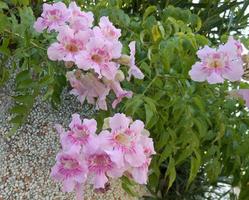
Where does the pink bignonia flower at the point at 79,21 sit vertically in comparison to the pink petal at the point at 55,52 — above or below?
above

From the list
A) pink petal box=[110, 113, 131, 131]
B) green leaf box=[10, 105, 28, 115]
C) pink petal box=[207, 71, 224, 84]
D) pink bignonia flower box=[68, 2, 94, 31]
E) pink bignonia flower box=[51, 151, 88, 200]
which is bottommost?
pink bignonia flower box=[51, 151, 88, 200]

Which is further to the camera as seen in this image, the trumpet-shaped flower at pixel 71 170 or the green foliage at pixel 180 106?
the green foliage at pixel 180 106

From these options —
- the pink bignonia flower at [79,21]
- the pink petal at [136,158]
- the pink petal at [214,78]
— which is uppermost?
the pink bignonia flower at [79,21]

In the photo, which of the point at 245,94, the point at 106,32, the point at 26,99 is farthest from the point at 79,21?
the point at 245,94

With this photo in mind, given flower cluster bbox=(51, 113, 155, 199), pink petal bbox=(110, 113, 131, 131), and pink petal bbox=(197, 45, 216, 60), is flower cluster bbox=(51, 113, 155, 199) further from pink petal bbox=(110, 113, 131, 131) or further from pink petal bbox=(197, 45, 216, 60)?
pink petal bbox=(197, 45, 216, 60)

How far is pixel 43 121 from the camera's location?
86 cm

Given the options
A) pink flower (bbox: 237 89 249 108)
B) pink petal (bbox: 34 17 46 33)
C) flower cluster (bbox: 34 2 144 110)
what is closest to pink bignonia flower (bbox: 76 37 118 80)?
flower cluster (bbox: 34 2 144 110)

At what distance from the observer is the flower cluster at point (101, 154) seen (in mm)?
630

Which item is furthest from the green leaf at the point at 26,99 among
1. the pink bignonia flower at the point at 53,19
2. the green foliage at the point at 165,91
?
the pink bignonia flower at the point at 53,19

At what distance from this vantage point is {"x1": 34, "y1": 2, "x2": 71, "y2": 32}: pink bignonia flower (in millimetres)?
744

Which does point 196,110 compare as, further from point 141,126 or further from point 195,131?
point 141,126

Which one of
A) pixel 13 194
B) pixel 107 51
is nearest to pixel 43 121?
pixel 13 194

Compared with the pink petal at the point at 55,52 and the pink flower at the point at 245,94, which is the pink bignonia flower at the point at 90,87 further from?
the pink flower at the point at 245,94

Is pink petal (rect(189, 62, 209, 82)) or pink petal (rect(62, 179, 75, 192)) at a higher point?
pink petal (rect(189, 62, 209, 82))
